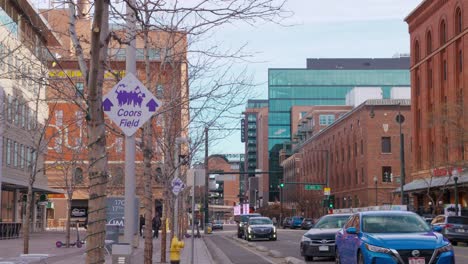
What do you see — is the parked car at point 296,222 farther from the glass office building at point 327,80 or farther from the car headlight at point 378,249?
the car headlight at point 378,249

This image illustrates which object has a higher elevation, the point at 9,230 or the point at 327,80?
the point at 327,80

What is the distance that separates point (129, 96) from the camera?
9.66 m

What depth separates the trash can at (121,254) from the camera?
33.1 feet

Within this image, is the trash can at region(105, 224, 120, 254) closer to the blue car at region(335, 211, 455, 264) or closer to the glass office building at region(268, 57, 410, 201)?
the blue car at region(335, 211, 455, 264)

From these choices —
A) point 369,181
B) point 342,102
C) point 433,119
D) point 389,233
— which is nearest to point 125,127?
point 389,233

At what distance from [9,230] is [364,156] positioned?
49.5 metres

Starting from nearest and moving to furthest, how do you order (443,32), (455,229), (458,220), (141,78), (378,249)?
(378,249) → (141,78) → (455,229) → (458,220) → (443,32)

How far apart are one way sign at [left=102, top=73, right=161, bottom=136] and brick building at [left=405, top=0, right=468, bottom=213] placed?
40924 mm

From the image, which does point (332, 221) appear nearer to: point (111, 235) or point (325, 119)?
point (111, 235)

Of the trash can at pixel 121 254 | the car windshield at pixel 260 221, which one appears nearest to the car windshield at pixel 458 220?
the car windshield at pixel 260 221

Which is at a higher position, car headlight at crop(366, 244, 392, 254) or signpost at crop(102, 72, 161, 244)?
signpost at crop(102, 72, 161, 244)

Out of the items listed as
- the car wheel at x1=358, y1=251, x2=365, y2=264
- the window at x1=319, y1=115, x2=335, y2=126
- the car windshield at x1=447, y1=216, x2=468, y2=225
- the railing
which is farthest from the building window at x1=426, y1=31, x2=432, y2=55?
the car wheel at x1=358, y1=251, x2=365, y2=264

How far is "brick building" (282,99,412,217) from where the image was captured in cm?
8269

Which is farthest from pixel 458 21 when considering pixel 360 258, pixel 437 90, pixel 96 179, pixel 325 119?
pixel 325 119
